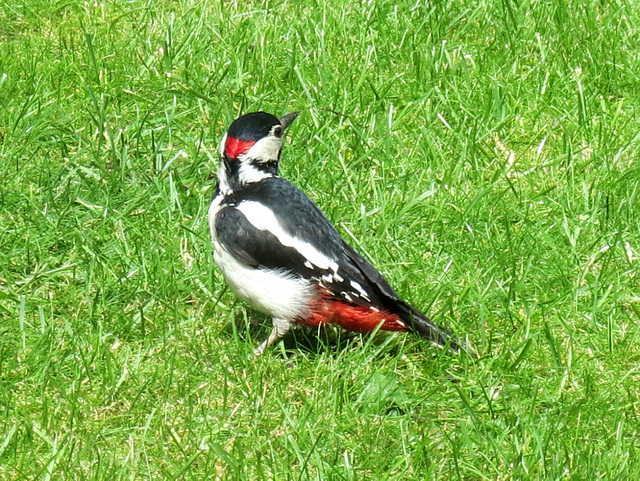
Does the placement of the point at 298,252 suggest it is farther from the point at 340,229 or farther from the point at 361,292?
the point at 340,229

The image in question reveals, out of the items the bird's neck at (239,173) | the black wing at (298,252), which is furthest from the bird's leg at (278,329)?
the bird's neck at (239,173)

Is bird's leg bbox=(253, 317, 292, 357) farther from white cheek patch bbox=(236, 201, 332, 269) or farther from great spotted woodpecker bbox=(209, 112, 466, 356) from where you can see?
white cheek patch bbox=(236, 201, 332, 269)

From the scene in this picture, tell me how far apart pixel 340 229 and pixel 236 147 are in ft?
2.38

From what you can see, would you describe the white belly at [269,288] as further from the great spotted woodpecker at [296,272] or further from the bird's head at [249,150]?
the bird's head at [249,150]

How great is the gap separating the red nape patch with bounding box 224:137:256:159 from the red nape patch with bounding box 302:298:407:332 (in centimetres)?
73

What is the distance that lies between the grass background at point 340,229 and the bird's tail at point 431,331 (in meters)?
0.06

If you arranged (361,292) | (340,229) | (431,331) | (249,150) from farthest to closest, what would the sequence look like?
(340,229)
(249,150)
(361,292)
(431,331)

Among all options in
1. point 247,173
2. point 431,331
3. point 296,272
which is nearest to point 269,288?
point 296,272

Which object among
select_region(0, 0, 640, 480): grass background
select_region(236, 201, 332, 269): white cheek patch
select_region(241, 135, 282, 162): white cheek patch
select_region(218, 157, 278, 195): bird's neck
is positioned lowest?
select_region(0, 0, 640, 480): grass background

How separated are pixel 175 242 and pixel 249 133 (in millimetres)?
664

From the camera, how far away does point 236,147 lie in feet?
15.5

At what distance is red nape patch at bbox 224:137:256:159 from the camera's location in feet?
15.5

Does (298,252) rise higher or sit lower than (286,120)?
lower

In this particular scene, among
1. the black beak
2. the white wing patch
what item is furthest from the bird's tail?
the black beak
